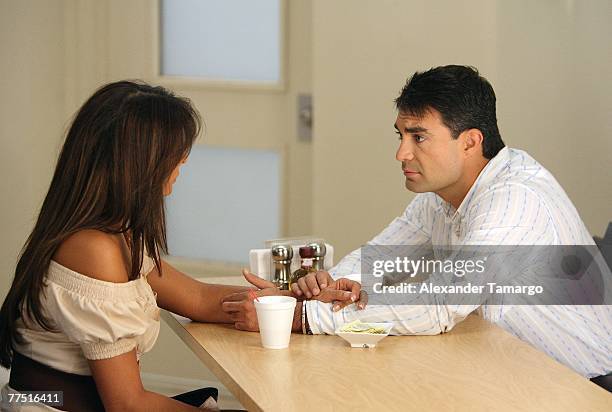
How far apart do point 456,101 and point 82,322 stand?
111 cm

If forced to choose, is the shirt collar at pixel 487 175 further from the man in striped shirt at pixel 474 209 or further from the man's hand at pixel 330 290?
the man's hand at pixel 330 290

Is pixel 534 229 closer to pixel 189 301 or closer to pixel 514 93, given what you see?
pixel 189 301

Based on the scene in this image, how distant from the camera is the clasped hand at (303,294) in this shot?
2059mm

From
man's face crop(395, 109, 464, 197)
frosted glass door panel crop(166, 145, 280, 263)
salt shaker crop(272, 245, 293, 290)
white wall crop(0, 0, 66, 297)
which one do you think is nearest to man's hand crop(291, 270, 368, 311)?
salt shaker crop(272, 245, 293, 290)

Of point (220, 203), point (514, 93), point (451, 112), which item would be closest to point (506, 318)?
point (451, 112)

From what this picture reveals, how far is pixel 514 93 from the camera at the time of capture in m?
3.30

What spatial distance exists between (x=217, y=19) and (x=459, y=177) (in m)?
1.64

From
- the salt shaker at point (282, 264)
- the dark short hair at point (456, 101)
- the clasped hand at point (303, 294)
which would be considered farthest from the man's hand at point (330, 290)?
the dark short hair at point (456, 101)

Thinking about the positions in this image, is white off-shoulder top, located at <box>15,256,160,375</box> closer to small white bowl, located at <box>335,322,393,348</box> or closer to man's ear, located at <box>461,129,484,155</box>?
small white bowl, located at <box>335,322,393,348</box>

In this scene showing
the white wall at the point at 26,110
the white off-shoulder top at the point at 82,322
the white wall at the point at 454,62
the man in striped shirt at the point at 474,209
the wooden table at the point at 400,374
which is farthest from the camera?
the white wall at the point at 26,110

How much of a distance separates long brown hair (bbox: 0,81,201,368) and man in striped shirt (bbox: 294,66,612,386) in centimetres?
44

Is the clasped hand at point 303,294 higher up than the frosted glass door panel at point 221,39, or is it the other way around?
the frosted glass door panel at point 221,39

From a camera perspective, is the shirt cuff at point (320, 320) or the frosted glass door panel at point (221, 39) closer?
the shirt cuff at point (320, 320)

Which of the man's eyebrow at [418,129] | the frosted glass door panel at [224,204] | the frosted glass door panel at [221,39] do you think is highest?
the frosted glass door panel at [221,39]
